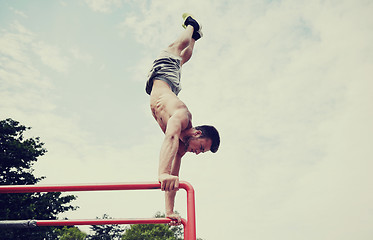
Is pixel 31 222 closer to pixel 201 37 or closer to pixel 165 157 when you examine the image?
pixel 165 157

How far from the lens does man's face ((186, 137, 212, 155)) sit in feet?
9.52

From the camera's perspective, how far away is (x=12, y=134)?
58.0 feet

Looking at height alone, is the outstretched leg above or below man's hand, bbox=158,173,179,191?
above

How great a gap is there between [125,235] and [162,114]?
29.1 metres

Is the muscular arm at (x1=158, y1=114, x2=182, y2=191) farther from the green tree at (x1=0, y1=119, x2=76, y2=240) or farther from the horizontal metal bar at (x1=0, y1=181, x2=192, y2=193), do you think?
the green tree at (x1=0, y1=119, x2=76, y2=240)

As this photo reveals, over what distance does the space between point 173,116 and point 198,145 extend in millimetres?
586

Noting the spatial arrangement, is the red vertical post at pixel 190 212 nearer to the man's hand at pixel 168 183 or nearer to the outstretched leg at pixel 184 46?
the man's hand at pixel 168 183

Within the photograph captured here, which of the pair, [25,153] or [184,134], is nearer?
[184,134]

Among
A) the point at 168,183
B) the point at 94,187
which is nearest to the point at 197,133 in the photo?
the point at 168,183

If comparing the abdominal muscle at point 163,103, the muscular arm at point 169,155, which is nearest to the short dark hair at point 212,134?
the abdominal muscle at point 163,103

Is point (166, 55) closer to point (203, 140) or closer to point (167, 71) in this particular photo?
point (167, 71)

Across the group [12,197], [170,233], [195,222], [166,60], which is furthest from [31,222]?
[170,233]

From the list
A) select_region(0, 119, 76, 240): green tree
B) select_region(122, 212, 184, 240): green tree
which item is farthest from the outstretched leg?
select_region(122, 212, 184, 240): green tree

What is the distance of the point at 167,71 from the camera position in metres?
3.25
